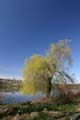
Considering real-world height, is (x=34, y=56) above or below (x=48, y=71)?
above

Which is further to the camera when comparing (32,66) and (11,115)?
(32,66)

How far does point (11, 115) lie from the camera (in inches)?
655

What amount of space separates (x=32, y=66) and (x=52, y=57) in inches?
105

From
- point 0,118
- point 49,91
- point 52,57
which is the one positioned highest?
point 52,57

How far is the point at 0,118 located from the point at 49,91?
15.7 meters

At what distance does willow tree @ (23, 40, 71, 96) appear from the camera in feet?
99.8

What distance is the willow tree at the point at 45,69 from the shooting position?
30422 millimetres

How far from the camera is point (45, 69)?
30375 mm

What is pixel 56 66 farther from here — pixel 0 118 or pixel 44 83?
pixel 0 118

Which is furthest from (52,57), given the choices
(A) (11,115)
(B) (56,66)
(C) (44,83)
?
(A) (11,115)

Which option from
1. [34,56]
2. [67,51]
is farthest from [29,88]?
[67,51]

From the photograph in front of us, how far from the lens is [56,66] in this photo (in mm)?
30734

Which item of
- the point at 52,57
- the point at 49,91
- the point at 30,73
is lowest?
the point at 49,91

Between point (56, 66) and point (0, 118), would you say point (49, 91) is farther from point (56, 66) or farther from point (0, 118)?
point (0, 118)
